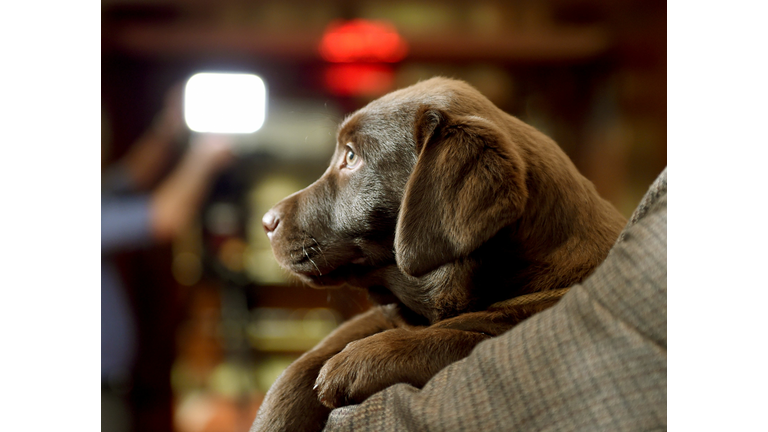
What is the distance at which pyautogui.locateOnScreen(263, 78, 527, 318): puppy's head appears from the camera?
33.6 inches

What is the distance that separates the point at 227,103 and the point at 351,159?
647 millimetres

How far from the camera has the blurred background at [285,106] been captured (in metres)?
1.82

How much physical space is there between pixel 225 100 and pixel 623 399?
1335mm

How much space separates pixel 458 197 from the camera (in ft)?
2.82

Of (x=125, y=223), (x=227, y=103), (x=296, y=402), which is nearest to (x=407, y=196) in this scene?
(x=296, y=402)

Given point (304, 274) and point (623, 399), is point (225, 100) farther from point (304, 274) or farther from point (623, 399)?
point (623, 399)

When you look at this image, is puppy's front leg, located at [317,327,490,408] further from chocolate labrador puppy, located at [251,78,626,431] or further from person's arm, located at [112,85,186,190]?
person's arm, located at [112,85,186,190]

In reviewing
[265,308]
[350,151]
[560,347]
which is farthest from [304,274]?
[265,308]

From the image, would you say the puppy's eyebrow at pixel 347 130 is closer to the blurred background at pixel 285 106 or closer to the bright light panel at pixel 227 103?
the blurred background at pixel 285 106

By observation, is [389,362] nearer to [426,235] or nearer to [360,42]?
[426,235]

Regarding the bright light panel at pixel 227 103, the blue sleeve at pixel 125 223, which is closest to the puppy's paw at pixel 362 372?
the blue sleeve at pixel 125 223

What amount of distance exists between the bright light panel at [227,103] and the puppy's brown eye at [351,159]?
63cm

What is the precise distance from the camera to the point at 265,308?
282 centimetres

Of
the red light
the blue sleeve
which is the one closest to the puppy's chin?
the blue sleeve
